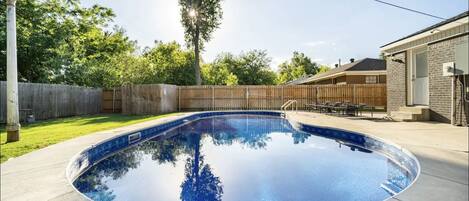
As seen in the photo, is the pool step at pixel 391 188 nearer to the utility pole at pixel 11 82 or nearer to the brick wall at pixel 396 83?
the brick wall at pixel 396 83

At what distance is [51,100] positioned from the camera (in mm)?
12641

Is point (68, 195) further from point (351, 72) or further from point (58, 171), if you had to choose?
point (351, 72)

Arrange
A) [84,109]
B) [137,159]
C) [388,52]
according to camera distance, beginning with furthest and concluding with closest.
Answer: [84,109] < [388,52] < [137,159]

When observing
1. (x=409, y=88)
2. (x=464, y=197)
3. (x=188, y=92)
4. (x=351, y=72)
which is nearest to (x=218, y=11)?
(x=188, y=92)

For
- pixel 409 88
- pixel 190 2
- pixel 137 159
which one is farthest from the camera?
pixel 190 2

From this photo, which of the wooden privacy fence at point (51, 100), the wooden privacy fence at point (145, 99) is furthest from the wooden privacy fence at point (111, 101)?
the wooden privacy fence at point (145, 99)

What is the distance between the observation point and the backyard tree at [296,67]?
157ft

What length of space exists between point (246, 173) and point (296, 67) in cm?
4580

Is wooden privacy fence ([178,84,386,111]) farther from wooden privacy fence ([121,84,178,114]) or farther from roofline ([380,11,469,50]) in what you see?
roofline ([380,11,469,50])

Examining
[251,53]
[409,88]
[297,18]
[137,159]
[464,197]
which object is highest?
[251,53]

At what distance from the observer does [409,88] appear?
30.3ft

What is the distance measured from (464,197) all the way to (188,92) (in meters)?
16.4

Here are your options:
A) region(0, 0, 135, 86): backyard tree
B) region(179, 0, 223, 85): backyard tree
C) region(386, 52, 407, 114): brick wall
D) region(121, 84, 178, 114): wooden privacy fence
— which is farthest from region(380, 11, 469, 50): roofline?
region(0, 0, 135, 86): backyard tree

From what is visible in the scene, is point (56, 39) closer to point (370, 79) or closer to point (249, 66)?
point (370, 79)
